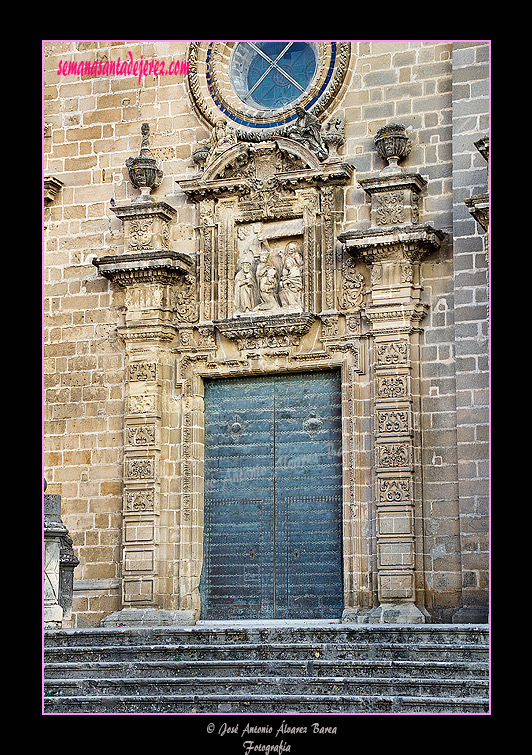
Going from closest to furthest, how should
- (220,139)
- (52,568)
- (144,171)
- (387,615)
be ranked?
(52,568)
(387,615)
(220,139)
(144,171)

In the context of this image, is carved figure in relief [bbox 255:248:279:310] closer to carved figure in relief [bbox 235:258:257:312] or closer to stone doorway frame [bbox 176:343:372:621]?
carved figure in relief [bbox 235:258:257:312]

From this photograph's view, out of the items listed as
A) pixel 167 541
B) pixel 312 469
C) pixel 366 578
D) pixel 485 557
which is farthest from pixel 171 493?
pixel 485 557

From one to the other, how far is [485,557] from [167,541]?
371 cm

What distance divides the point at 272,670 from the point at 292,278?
5309 mm

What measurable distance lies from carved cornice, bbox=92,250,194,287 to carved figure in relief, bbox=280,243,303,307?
1223 millimetres

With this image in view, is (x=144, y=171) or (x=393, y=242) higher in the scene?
(x=144, y=171)

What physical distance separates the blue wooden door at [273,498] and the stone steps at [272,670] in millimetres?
2206

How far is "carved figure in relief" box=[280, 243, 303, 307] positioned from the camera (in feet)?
44.8

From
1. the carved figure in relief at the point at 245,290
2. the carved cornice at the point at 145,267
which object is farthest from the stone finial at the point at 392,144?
the carved cornice at the point at 145,267

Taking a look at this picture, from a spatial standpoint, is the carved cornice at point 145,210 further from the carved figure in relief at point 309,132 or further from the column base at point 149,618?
the column base at point 149,618

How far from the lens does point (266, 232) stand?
14023mm

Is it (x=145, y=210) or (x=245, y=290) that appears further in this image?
(x=145, y=210)

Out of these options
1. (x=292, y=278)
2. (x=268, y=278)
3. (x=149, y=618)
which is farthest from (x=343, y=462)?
(x=149, y=618)

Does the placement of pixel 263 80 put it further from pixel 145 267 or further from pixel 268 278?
pixel 145 267
